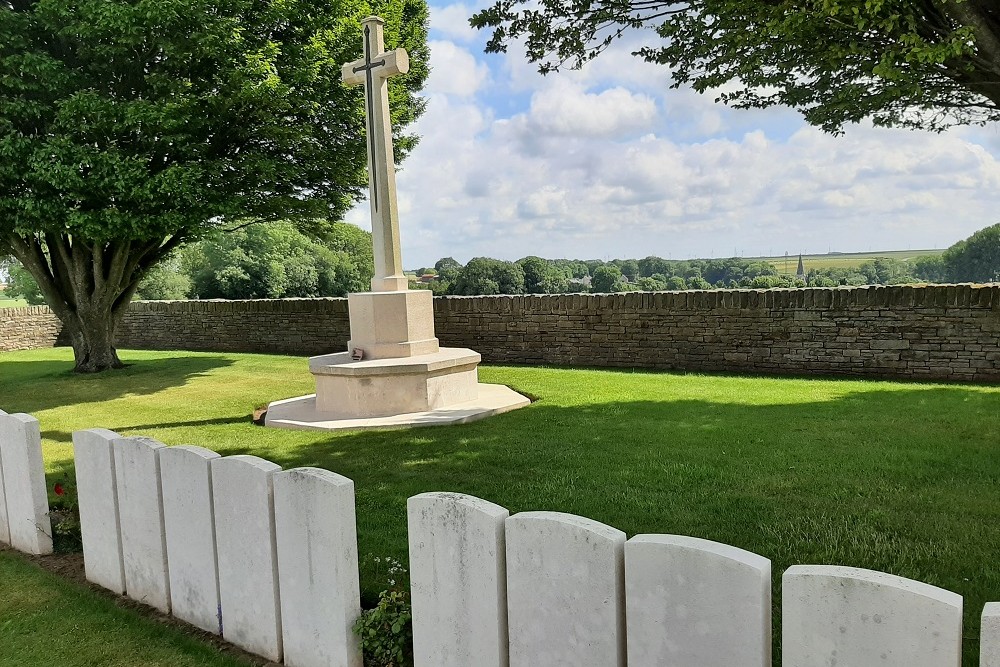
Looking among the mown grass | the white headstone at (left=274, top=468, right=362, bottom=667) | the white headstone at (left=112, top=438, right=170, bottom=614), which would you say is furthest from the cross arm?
the white headstone at (left=274, top=468, right=362, bottom=667)

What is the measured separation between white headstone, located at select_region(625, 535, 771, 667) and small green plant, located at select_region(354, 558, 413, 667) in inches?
38.0

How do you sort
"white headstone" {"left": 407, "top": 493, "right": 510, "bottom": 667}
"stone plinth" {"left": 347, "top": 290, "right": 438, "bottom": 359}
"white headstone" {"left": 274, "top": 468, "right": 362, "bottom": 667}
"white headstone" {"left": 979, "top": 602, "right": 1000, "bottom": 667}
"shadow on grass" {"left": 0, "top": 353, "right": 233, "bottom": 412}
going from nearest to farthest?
"white headstone" {"left": 979, "top": 602, "right": 1000, "bottom": 667} → "white headstone" {"left": 407, "top": 493, "right": 510, "bottom": 667} → "white headstone" {"left": 274, "top": 468, "right": 362, "bottom": 667} → "stone plinth" {"left": 347, "top": 290, "right": 438, "bottom": 359} → "shadow on grass" {"left": 0, "top": 353, "right": 233, "bottom": 412}

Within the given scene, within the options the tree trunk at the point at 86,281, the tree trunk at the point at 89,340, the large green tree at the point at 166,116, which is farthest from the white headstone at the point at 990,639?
the tree trunk at the point at 89,340

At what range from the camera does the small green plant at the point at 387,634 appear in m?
2.63

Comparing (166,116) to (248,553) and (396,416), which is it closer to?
(396,416)

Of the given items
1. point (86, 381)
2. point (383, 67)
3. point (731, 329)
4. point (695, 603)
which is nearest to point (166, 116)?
point (383, 67)

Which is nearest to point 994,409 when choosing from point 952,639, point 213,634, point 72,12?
point 952,639

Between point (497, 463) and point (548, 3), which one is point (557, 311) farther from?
point (497, 463)

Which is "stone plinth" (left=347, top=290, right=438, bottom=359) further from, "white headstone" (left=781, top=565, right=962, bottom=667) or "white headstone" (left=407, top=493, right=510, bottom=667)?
"white headstone" (left=781, top=565, right=962, bottom=667)

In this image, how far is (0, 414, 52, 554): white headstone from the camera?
4.04 m

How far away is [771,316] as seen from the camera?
10.6 meters

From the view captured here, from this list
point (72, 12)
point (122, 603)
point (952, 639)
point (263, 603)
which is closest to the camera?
point (952, 639)

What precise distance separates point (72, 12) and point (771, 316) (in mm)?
10867

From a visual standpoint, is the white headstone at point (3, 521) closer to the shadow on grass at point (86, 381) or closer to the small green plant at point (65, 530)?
the small green plant at point (65, 530)
